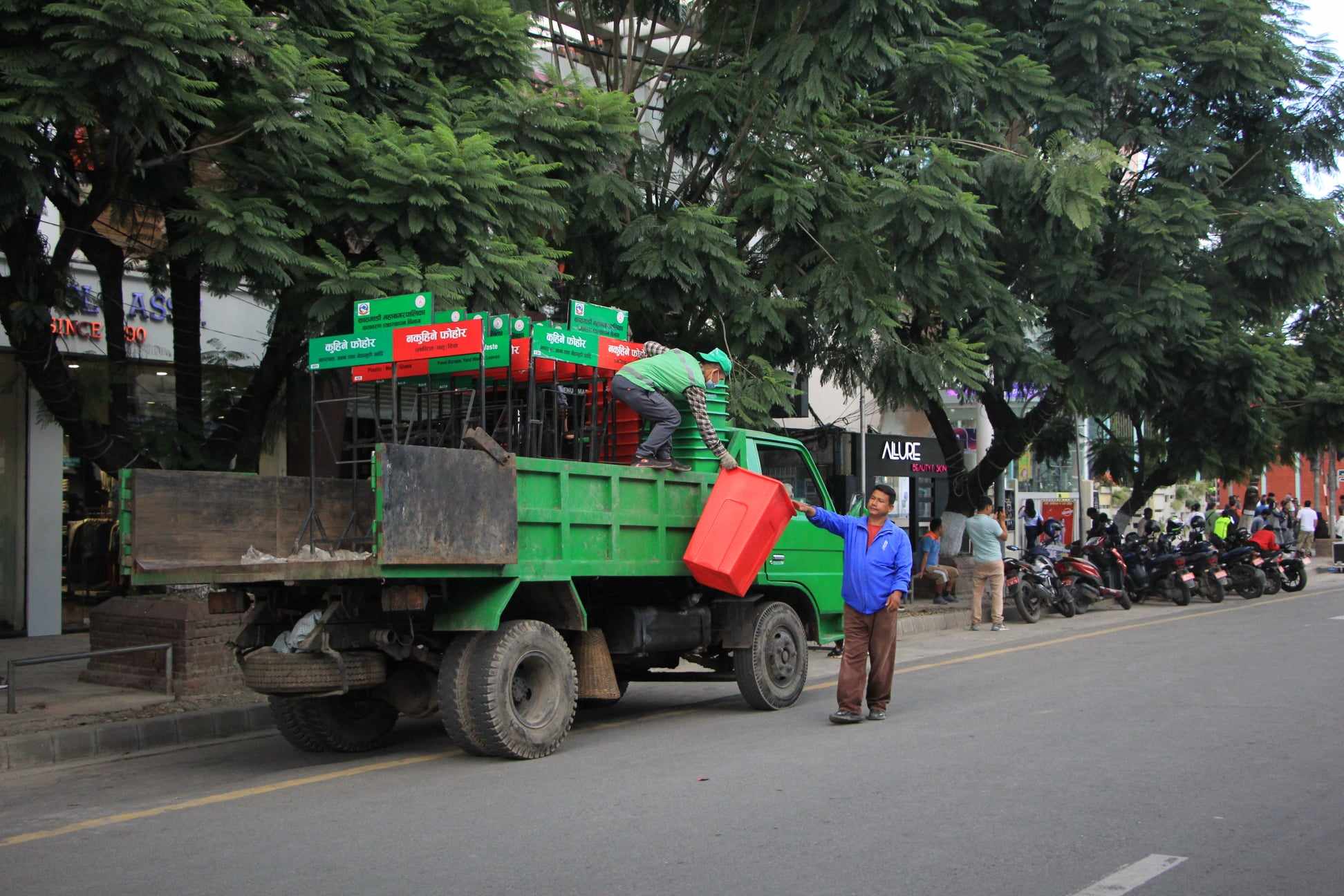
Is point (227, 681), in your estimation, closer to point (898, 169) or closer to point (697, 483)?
point (697, 483)

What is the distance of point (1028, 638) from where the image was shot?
15.9 m

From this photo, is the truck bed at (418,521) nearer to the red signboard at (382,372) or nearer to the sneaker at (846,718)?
the red signboard at (382,372)

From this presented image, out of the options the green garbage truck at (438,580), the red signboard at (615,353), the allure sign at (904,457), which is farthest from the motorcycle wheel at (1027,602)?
the red signboard at (615,353)

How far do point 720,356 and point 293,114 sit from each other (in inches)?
157

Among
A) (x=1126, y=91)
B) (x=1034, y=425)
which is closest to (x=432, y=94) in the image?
(x=1126, y=91)

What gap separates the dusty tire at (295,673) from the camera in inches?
295

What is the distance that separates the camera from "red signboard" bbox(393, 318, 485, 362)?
8.03 m

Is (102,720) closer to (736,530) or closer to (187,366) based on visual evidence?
(187,366)

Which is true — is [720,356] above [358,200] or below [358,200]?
below

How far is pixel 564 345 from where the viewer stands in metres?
8.88

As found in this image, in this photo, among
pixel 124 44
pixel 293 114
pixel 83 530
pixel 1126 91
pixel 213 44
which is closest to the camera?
pixel 124 44

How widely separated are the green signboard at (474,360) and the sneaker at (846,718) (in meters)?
3.43

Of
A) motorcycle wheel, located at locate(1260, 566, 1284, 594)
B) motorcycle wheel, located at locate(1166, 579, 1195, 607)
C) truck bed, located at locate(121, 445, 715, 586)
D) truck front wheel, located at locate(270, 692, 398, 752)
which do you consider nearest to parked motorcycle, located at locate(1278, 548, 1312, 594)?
motorcycle wheel, located at locate(1260, 566, 1284, 594)

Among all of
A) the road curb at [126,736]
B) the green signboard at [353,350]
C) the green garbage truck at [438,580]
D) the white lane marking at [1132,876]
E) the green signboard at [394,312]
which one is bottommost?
the road curb at [126,736]
